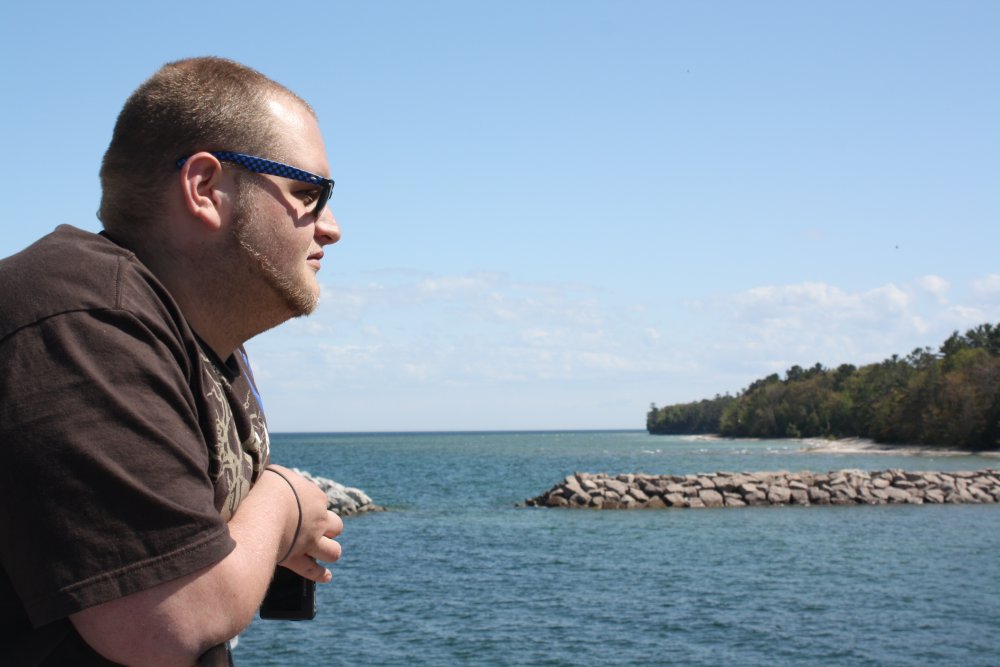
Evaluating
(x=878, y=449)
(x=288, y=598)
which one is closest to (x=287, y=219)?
(x=288, y=598)

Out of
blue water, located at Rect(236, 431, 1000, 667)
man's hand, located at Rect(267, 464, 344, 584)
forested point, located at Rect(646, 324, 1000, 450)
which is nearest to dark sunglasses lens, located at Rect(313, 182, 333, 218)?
man's hand, located at Rect(267, 464, 344, 584)

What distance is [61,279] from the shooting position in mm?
1170

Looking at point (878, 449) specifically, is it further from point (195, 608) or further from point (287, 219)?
point (195, 608)

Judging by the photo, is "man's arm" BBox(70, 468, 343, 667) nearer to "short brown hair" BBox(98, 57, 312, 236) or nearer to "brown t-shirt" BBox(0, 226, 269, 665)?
"brown t-shirt" BBox(0, 226, 269, 665)

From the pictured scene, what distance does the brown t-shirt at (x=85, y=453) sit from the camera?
1077 mm

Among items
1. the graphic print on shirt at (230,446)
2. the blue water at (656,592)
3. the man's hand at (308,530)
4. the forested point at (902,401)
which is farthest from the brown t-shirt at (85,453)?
the forested point at (902,401)

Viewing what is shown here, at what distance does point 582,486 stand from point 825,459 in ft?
136

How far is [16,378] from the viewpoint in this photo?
1.09m

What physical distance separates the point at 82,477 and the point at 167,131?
0.58 meters

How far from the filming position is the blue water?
14.3m

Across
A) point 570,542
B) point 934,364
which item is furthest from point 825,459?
point 570,542

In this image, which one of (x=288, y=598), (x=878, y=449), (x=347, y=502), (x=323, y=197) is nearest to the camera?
(x=323, y=197)

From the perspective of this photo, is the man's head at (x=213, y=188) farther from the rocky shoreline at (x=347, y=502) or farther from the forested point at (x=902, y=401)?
the forested point at (x=902, y=401)

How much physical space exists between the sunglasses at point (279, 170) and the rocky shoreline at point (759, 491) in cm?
3659
